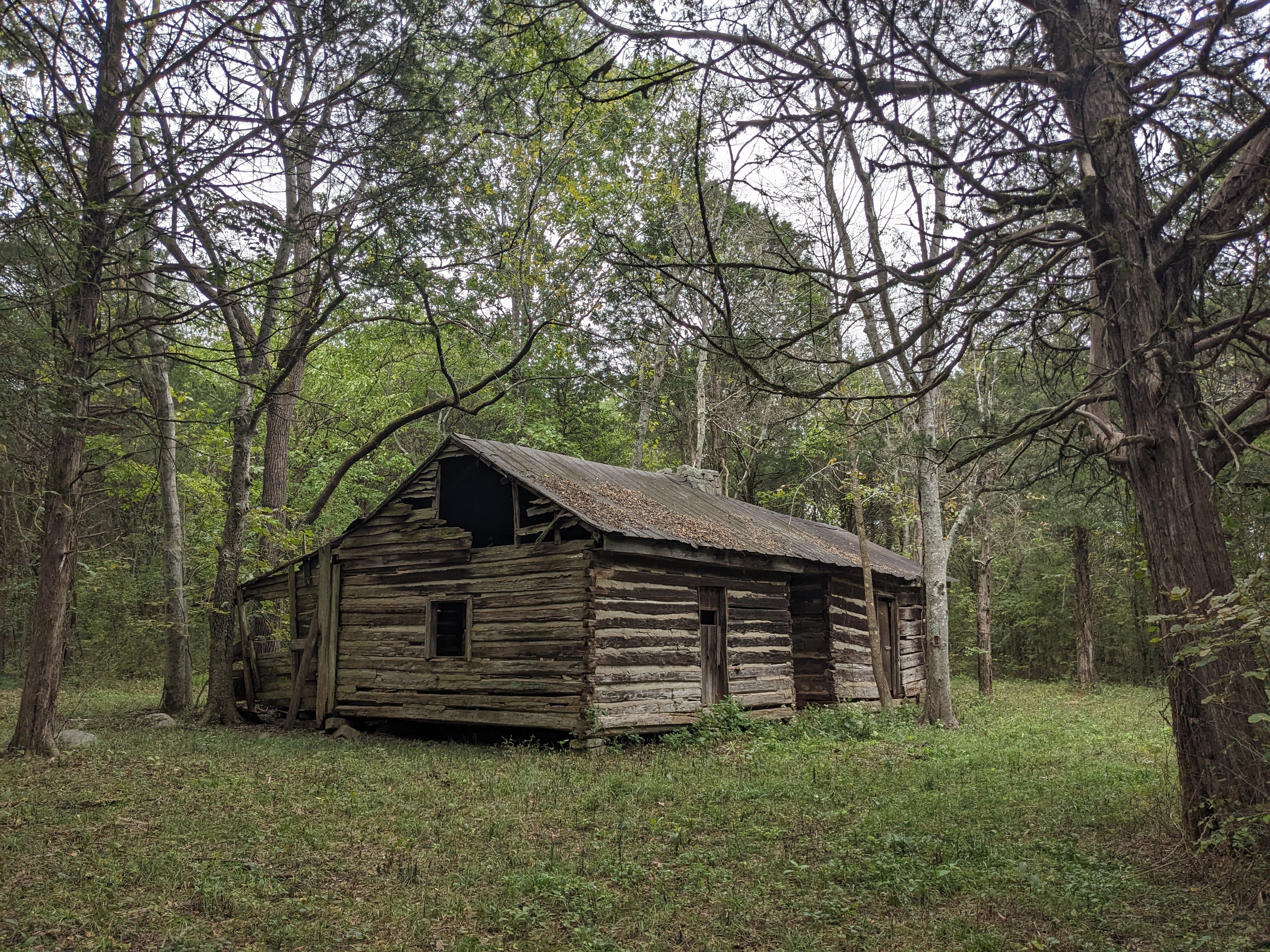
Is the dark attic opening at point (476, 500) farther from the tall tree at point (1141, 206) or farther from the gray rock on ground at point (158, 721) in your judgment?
the tall tree at point (1141, 206)

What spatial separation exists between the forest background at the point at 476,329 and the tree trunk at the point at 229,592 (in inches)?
3.0

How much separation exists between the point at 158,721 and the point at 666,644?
9.64 m

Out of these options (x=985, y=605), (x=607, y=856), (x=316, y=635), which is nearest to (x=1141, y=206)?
(x=607, y=856)

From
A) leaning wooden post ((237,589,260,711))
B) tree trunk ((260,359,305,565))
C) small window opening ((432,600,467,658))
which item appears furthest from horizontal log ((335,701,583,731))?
tree trunk ((260,359,305,565))

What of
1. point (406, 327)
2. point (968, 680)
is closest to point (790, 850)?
point (406, 327)

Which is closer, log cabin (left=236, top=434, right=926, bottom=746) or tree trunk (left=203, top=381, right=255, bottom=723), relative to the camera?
log cabin (left=236, top=434, right=926, bottom=746)

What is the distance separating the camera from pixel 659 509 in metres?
15.8

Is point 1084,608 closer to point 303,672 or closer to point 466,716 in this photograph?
point 466,716

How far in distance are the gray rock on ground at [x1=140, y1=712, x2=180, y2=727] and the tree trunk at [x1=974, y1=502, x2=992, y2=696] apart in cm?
1922

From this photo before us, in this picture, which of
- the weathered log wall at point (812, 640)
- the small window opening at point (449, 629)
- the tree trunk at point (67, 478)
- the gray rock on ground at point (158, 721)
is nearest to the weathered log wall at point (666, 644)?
the weathered log wall at point (812, 640)

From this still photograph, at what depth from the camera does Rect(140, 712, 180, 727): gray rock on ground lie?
1554cm

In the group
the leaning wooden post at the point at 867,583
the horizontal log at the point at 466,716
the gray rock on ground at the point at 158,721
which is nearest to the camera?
the horizontal log at the point at 466,716

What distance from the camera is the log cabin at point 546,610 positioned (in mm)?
13172

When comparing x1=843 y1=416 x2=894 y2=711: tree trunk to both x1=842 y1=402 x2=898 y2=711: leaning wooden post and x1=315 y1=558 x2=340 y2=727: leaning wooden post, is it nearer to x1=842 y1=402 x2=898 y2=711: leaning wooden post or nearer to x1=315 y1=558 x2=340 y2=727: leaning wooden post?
x1=842 y1=402 x2=898 y2=711: leaning wooden post
